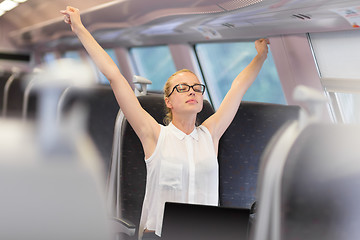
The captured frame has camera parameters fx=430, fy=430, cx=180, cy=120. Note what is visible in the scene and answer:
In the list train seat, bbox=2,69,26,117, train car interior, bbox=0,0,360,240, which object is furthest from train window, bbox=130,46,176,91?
train seat, bbox=2,69,26,117

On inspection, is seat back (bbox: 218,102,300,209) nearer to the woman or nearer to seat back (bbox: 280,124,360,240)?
the woman

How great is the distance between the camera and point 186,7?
100 centimetres

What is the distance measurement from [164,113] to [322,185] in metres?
0.83

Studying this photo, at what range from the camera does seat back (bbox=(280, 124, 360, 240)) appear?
0.64 ft

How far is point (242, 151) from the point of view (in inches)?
40.6

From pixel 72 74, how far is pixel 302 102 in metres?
0.14

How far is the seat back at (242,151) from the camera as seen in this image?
1.01 metres

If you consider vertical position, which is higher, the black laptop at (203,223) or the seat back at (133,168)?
the seat back at (133,168)

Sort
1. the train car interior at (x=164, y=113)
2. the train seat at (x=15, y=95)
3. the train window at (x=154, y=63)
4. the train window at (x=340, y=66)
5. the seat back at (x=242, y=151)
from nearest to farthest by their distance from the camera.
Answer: the train car interior at (x=164, y=113) < the train seat at (x=15, y=95) < the train window at (x=340, y=66) < the train window at (x=154, y=63) < the seat back at (x=242, y=151)

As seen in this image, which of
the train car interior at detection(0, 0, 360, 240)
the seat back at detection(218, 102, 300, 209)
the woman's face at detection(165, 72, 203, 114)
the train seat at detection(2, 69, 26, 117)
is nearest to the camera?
the train car interior at detection(0, 0, 360, 240)

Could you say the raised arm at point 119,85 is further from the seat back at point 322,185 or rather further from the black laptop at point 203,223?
the seat back at point 322,185

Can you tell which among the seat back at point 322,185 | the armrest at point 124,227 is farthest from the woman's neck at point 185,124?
the seat back at point 322,185

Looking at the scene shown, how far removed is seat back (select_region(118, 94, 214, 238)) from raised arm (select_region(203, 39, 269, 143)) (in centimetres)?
13

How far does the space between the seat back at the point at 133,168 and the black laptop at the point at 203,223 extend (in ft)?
1.99
